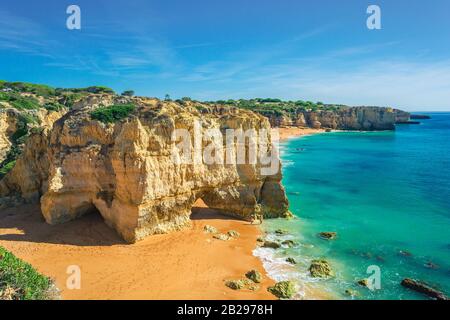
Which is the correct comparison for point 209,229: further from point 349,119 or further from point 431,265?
point 349,119

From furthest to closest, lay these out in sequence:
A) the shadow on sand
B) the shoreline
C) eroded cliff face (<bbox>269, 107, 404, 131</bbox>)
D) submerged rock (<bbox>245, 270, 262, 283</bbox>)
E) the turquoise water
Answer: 1. eroded cliff face (<bbox>269, 107, 404, 131</bbox>)
2. the shadow on sand
3. the turquoise water
4. submerged rock (<bbox>245, 270, 262, 283</bbox>)
5. the shoreline

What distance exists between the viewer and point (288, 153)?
65.0 m

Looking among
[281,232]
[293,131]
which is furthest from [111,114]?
[293,131]

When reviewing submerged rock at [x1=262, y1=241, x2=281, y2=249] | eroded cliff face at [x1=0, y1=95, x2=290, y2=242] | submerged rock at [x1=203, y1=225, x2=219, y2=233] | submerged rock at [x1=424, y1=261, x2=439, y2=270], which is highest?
eroded cliff face at [x1=0, y1=95, x2=290, y2=242]

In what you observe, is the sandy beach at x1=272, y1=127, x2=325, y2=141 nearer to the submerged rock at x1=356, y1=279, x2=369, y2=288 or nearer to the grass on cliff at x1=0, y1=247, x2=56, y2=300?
the submerged rock at x1=356, y1=279, x2=369, y2=288

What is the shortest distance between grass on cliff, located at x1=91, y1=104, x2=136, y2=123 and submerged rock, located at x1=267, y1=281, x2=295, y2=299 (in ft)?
44.8

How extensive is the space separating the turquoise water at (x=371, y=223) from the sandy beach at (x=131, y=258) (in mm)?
2669

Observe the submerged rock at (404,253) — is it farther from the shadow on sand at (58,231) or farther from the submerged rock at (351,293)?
the shadow on sand at (58,231)

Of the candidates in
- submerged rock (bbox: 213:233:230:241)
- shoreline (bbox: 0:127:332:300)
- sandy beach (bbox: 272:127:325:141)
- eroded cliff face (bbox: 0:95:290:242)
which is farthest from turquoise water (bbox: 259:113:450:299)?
sandy beach (bbox: 272:127:325:141)

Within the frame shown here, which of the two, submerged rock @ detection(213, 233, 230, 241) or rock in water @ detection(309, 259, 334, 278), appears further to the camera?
submerged rock @ detection(213, 233, 230, 241)

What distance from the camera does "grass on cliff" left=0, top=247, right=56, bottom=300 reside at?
11078mm

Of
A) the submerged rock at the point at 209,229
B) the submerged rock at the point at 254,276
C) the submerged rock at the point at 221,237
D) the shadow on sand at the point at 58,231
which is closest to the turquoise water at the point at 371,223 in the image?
the submerged rock at the point at 254,276

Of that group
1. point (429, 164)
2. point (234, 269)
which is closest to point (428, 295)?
point (234, 269)

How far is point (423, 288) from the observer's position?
15336 millimetres
